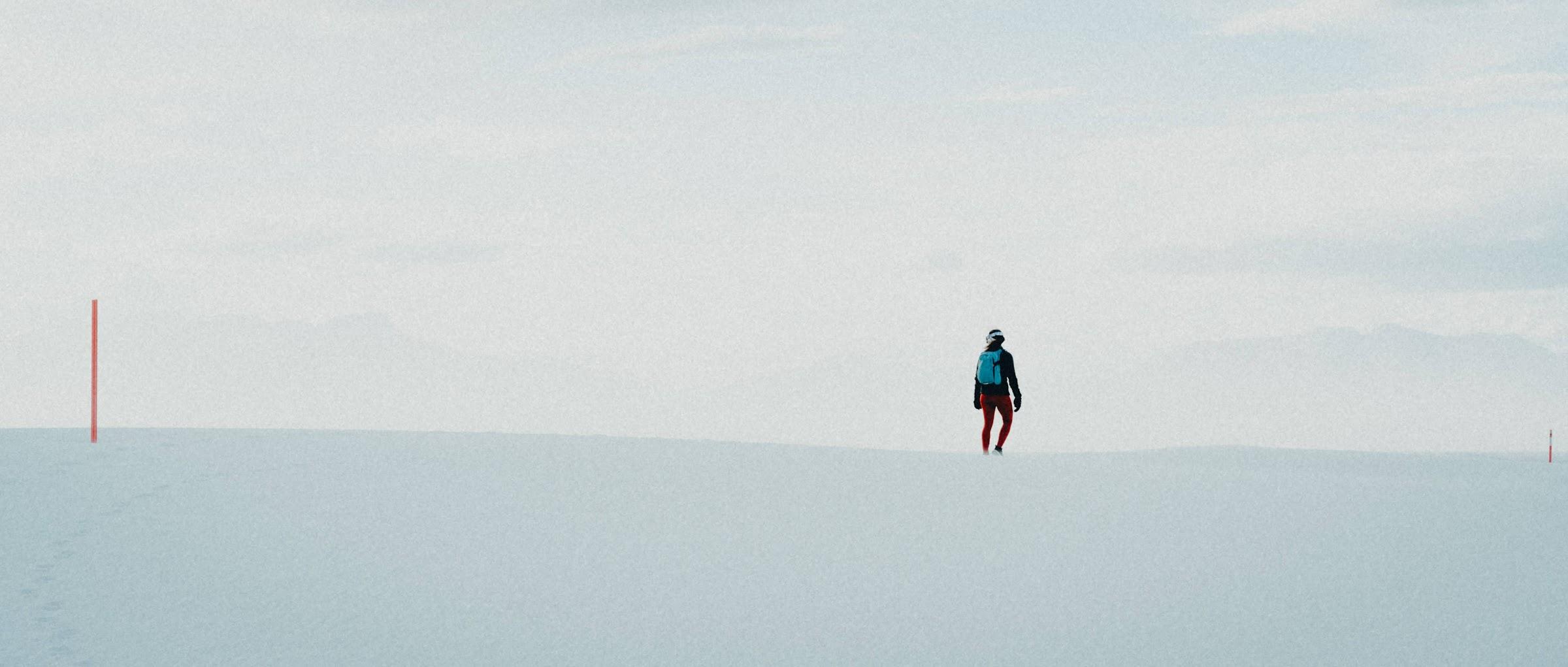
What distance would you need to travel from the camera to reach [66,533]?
11.4 m

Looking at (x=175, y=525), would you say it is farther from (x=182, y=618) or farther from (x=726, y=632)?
(x=726, y=632)

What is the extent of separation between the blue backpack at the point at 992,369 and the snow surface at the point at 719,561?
2.32m

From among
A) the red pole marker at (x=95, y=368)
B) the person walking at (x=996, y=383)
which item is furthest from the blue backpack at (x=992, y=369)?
the red pole marker at (x=95, y=368)

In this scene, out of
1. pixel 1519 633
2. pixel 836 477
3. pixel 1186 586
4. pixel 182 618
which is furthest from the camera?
pixel 836 477

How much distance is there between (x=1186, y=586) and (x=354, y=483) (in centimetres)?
797

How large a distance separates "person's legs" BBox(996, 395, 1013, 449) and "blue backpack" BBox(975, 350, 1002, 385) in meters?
0.26

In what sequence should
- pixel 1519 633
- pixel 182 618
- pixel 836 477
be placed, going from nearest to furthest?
1. pixel 182 618
2. pixel 1519 633
3. pixel 836 477

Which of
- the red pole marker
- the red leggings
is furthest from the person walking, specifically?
the red pole marker

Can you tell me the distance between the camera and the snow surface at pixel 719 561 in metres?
9.91

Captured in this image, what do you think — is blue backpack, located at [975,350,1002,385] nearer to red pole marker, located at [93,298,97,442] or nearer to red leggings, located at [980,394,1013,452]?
red leggings, located at [980,394,1013,452]

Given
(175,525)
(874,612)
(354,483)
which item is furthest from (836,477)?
(175,525)

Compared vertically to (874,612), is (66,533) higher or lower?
higher

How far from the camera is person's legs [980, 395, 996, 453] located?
17.7 meters

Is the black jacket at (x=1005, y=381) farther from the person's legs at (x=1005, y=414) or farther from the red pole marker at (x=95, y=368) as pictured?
the red pole marker at (x=95, y=368)
